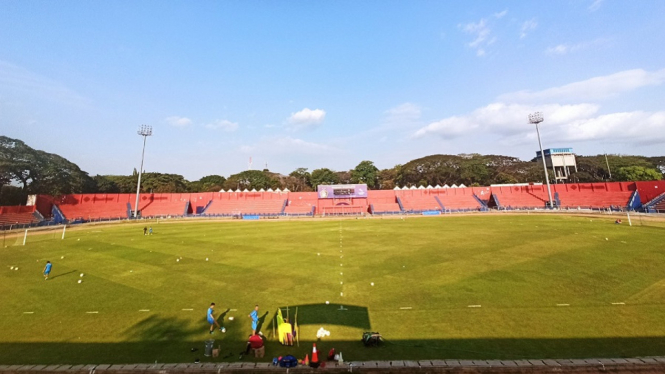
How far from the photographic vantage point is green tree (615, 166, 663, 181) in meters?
88.4

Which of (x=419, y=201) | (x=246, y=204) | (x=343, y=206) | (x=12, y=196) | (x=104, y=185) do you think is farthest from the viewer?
(x=104, y=185)

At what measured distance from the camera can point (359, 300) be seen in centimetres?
1470

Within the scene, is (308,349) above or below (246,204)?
below

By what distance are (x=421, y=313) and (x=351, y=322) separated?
10.4 feet

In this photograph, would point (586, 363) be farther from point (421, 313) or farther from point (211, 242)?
point (211, 242)

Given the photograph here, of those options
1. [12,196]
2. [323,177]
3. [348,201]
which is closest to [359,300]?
[348,201]

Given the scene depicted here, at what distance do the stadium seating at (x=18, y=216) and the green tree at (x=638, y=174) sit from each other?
516ft

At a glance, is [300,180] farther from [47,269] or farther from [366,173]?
[47,269]

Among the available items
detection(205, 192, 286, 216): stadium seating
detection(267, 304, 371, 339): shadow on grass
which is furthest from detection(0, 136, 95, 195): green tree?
detection(267, 304, 371, 339): shadow on grass

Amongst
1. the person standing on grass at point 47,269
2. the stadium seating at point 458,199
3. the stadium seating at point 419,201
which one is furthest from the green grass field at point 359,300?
the stadium seating at point 458,199

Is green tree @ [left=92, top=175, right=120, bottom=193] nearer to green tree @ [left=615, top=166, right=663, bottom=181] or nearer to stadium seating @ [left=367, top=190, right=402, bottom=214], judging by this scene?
stadium seating @ [left=367, top=190, right=402, bottom=214]

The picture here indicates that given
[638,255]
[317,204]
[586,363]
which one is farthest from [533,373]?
[317,204]

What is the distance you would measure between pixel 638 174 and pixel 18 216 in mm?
161510

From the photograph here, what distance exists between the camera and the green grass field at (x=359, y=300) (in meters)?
10.2
